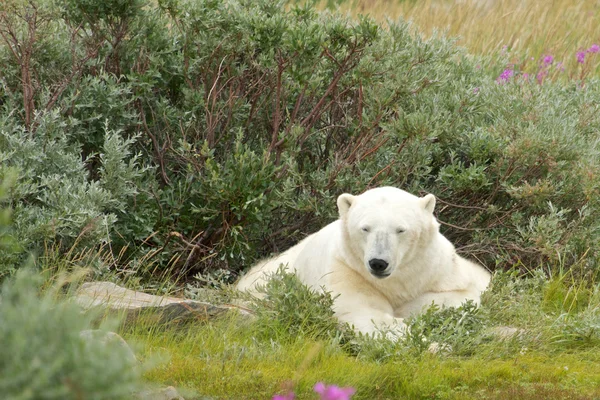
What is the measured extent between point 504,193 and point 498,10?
6866mm

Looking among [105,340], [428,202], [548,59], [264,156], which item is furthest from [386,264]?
[548,59]

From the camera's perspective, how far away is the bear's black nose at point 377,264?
514 centimetres

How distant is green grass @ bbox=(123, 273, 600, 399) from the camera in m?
4.35

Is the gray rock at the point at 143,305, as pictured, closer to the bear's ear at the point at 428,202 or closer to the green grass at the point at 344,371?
the green grass at the point at 344,371

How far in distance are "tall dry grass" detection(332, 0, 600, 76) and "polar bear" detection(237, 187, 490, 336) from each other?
5.94 meters

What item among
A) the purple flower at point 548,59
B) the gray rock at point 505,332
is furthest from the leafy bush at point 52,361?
the purple flower at point 548,59

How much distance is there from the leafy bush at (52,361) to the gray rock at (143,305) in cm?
248

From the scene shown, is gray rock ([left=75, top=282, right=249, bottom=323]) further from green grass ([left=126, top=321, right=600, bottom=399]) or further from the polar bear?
the polar bear

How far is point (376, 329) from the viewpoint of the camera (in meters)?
5.21

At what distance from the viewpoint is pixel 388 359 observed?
15.6ft

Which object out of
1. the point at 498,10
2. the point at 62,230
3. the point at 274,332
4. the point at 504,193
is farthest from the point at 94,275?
the point at 498,10

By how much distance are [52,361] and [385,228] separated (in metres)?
3.12

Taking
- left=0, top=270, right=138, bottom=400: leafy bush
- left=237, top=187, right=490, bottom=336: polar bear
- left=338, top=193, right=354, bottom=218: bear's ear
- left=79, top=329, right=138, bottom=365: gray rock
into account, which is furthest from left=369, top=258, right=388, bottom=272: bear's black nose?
left=0, top=270, right=138, bottom=400: leafy bush

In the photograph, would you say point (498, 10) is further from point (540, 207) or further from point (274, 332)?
point (274, 332)
